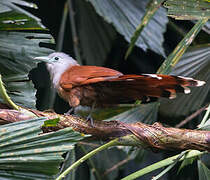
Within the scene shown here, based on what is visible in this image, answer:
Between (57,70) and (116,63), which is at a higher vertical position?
(57,70)

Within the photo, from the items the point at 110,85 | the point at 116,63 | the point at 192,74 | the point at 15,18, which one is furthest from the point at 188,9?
the point at 116,63

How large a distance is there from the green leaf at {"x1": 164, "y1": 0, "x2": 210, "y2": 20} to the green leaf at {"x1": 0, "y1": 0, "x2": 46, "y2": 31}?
1.97ft

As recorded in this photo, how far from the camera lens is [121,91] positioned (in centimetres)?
190

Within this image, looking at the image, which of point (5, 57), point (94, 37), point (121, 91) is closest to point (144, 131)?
point (121, 91)

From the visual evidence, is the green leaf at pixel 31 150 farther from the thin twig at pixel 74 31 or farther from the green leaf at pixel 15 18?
the thin twig at pixel 74 31

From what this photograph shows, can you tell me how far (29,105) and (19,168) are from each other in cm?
64

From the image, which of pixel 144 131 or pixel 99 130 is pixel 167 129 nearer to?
pixel 144 131

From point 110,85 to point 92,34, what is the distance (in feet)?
5.35

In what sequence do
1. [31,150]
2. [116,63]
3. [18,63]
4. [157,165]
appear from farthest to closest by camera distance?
1. [116,63]
2. [18,63]
3. [157,165]
4. [31,150]

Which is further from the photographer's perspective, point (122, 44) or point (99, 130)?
point (122, 44)

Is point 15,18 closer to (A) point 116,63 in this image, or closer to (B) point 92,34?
(B) point 92,34

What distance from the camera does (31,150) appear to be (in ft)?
4.45

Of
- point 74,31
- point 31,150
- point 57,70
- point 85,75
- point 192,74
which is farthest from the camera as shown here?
point 74,31

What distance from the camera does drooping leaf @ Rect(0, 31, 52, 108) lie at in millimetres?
1979
